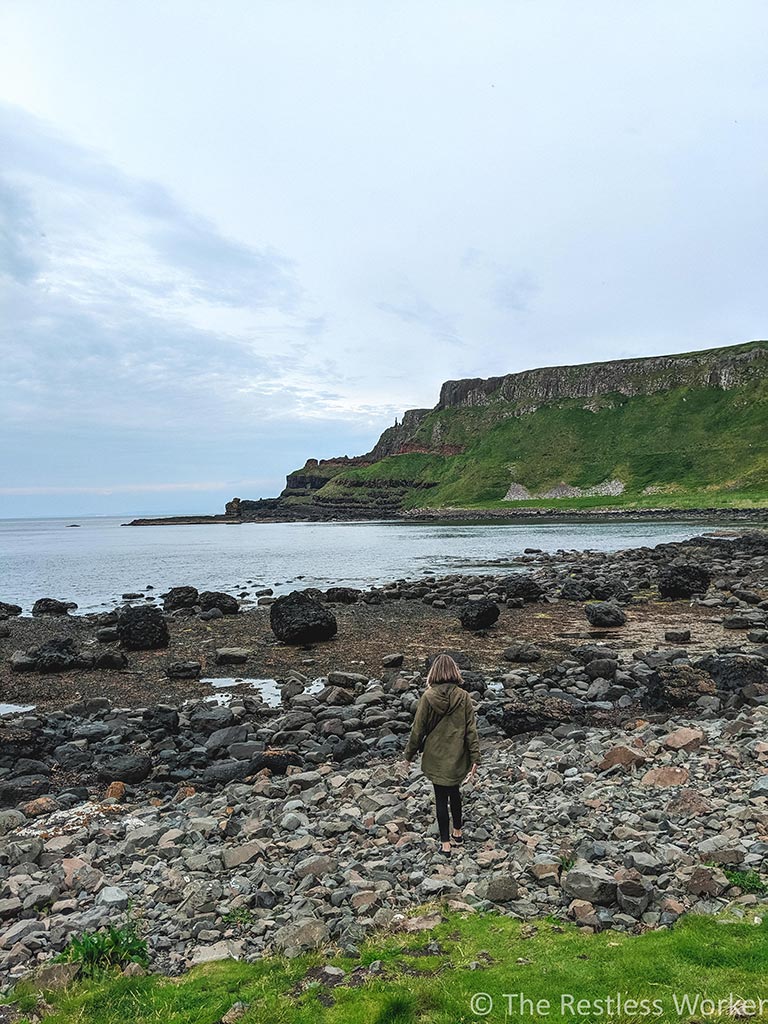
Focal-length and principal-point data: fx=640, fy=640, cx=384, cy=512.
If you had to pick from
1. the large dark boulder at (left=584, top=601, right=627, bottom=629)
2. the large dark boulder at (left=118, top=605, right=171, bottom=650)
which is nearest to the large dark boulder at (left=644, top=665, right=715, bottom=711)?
the large dark boulder at (left=584, top=601, right=627, bottom=629)

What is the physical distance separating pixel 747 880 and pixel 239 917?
227 inches

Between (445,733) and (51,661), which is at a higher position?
(445,733)

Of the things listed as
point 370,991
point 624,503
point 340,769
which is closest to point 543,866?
point 370,991

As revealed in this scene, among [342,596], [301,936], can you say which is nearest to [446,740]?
[301,936]

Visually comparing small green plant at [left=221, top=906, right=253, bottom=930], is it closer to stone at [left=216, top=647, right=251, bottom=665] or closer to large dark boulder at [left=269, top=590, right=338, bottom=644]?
stone at [left=216, top=647, right=251, bottom=665]

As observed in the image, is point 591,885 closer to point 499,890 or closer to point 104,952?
point 499,890

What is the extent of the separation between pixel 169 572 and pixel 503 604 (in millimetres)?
40612

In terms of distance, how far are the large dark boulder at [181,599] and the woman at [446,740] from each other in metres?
30.8

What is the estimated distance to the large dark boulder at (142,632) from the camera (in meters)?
26.9

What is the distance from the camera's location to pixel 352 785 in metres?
11.4

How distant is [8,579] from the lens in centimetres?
6306

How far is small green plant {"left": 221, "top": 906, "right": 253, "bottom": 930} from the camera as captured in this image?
24.1 feet

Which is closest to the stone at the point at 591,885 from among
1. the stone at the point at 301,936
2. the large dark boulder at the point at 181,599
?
the stone at the point at 301,936

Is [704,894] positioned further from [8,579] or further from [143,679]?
[8,579]
